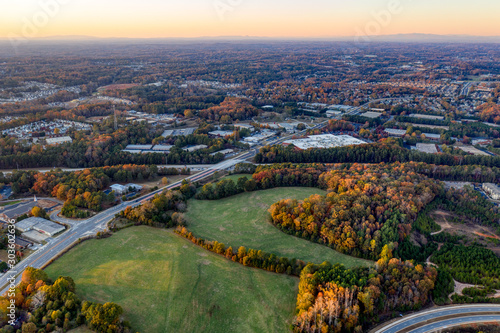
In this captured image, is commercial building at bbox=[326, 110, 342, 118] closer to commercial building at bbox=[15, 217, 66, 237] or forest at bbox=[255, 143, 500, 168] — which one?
forest at bbox=[255, 143, 500, 168]

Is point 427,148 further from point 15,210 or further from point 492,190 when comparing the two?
point 15,210

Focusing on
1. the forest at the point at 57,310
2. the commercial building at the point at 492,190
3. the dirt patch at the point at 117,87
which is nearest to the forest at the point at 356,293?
the forest at the point at 57,310

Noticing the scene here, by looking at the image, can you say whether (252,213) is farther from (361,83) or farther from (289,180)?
(361,83)

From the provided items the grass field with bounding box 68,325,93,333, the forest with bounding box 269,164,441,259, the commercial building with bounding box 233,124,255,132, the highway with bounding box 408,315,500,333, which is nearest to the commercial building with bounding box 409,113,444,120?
the commercial building with bounding box 233,124,255,132

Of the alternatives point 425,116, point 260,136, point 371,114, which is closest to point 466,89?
point 425,116

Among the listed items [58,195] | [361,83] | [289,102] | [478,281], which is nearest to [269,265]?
[478,281]
